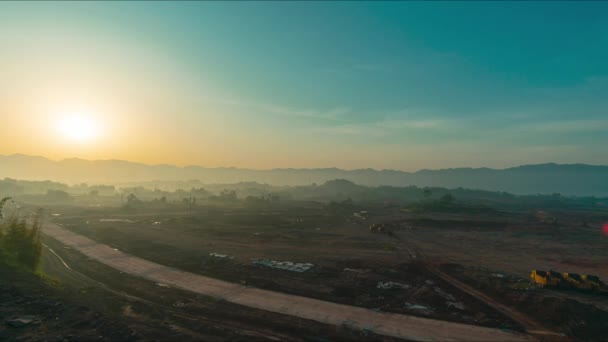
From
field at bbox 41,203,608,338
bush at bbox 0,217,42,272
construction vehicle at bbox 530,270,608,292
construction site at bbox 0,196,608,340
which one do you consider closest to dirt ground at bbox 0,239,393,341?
construction site at bbox 0,196,608,340

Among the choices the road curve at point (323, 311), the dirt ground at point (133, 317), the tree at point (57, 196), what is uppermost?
the tree at point (57, 196)

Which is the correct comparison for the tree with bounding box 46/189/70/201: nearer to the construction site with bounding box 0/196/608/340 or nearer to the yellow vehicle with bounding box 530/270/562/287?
the construction site with bounding box 0/196/608/340

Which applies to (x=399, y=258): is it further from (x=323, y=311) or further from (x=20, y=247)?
(x=20, y=247)

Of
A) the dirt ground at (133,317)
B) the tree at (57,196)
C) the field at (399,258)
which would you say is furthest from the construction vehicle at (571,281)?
the tree at (57,196)

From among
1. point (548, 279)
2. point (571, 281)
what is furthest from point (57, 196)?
point (571, 281)

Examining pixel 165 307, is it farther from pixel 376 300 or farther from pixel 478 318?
pixel 478 318

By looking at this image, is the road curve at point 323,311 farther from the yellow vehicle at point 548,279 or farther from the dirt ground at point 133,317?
the yellow vehicle at point 548,279
